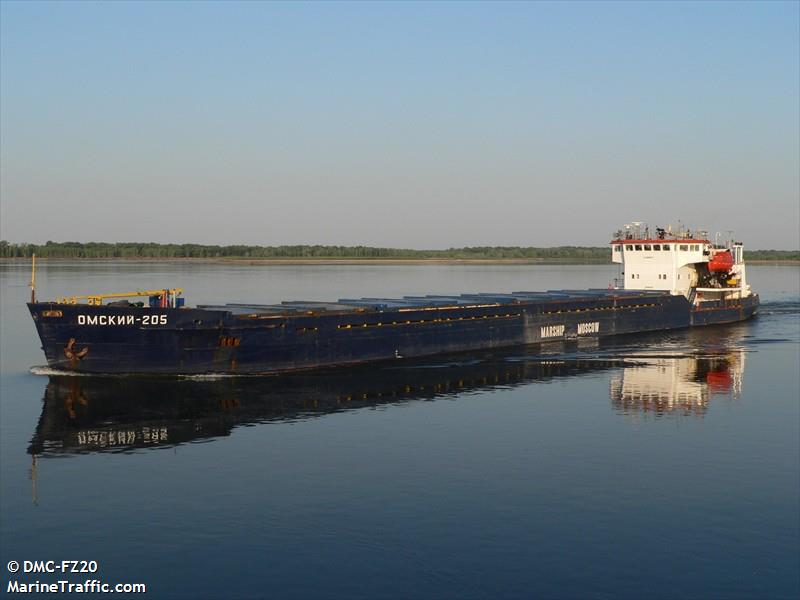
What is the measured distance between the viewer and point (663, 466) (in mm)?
26562

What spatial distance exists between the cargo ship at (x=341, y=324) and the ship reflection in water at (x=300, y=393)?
1.24m

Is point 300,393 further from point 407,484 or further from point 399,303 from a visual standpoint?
point 399,303

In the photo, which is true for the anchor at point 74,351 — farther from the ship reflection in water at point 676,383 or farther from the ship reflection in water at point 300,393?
the ship reflection in water at point 676,383

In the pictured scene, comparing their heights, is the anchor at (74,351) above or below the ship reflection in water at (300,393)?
above

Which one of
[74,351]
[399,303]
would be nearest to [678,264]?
[399,303]

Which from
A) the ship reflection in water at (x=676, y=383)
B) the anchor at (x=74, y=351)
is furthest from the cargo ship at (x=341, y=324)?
the ship reflection in water at (x=676, y=383)

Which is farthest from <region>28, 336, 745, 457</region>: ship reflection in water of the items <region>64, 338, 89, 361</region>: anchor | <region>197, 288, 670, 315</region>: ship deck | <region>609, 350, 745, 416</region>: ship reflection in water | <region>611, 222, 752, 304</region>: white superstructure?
<region>611, 222, 752, 304</region>: white superstructure

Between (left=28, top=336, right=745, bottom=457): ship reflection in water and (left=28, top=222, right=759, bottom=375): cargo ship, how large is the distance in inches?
49.0

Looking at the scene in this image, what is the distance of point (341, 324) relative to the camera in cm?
4503

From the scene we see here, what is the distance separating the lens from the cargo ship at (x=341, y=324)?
39.2 metres

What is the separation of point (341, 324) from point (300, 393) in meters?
8.00

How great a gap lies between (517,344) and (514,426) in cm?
2406

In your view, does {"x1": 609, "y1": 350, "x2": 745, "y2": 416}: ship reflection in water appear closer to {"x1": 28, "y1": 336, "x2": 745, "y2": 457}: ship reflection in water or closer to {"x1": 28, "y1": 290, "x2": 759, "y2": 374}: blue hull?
{"x1": 28, "y1": 336, "x2": 745, "y2": 457}: ship reflection in water

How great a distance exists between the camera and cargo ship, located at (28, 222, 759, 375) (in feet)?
128
